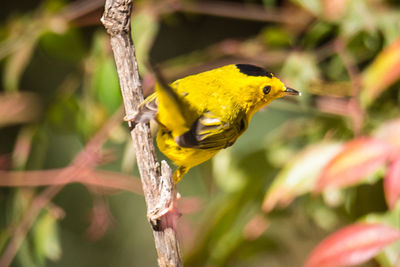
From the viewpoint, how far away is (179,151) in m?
0.66

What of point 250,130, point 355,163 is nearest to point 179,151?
point 355,163

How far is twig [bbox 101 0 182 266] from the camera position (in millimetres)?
519

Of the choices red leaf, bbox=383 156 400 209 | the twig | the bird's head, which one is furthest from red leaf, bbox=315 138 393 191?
the twig

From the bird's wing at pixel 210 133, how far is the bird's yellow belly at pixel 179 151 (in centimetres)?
2

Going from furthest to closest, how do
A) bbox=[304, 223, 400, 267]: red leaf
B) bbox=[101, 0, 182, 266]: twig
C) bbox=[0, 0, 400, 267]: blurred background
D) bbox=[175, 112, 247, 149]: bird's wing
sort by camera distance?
1. bbox=[0, 0, 400, 267]: blurred background
2. bbox=[304, 223, 400, 267]: red leaf
3. bbox=[175, 112, 247, 149]: bird's wing
4. bbox=[101, 0, 182, 266]: twig

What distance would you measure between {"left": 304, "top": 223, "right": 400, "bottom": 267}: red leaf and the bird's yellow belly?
0.82 ft

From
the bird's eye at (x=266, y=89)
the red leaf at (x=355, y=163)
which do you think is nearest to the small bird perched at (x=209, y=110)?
the bird's eye at (x=266, y=89)

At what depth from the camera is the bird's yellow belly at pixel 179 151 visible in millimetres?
661

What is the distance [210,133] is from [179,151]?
0.05 m

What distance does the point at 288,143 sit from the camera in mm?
1152

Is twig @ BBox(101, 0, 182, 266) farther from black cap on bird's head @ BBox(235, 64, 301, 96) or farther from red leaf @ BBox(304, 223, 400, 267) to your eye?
red leaf @ BBox(304, 223, 400, 267)

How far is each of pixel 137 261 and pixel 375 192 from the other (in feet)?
3.02

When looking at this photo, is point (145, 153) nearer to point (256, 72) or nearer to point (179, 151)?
point (179, 151)

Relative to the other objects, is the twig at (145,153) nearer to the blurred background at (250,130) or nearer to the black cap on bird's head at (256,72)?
the black cap on bird's head at (256,72)
